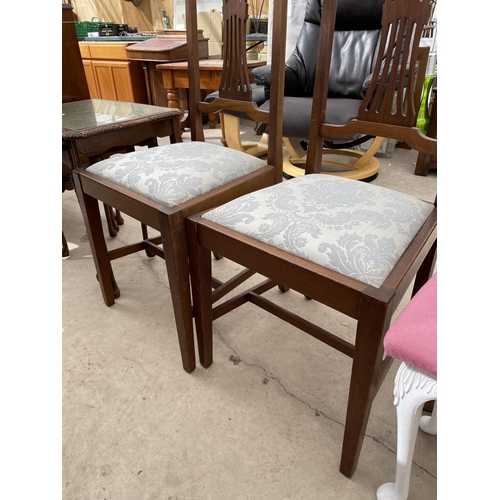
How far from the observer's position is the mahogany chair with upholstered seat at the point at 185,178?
89 cm

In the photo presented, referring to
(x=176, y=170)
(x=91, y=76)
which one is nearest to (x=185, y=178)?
(x=176, y=170)

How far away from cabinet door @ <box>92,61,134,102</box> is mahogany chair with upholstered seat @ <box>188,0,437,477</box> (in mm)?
3256

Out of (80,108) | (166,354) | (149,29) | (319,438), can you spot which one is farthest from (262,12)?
(319,438)

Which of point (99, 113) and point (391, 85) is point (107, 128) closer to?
point (99, 113)

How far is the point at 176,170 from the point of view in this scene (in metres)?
0.95

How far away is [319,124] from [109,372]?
3.19 ft

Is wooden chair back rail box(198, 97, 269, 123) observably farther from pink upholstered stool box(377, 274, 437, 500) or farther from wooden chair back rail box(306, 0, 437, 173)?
pink upholstered stool box(377, 274, 437, 500)

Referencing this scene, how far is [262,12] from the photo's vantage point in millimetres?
3146

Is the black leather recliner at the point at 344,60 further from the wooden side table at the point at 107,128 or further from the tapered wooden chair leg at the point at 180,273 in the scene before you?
the tapered wooden chair leg at the point at 180,273

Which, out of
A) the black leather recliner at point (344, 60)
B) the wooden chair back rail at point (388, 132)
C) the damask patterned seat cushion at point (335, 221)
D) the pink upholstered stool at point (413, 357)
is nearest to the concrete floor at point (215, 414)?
the pink upholstered stool at point (413, 357)

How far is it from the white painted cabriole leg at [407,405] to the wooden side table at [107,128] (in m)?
1.04

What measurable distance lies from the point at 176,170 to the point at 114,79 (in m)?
3.43

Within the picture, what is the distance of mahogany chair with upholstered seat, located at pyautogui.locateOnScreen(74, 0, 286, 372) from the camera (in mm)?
893

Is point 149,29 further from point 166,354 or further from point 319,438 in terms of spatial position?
point 319,438
